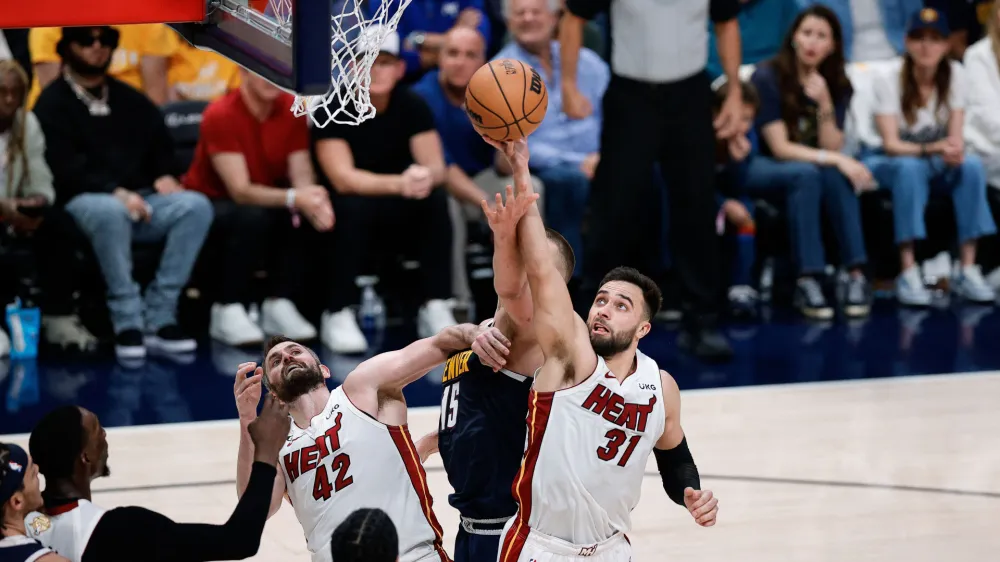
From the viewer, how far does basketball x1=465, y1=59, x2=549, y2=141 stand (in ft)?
14.5

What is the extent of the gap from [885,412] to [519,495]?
4131 mm

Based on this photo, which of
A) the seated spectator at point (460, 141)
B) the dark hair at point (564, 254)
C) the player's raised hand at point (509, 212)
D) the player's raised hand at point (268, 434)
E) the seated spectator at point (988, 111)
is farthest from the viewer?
the seated spectator at point (988, 111)

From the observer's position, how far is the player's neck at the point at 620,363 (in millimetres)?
4711

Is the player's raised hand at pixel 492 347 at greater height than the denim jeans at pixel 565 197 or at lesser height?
greater

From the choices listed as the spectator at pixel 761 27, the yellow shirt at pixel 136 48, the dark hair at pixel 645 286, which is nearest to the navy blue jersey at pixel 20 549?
the dark hair at pixel 645 286

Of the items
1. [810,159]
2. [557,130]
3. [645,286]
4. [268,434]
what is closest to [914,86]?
[810,159]

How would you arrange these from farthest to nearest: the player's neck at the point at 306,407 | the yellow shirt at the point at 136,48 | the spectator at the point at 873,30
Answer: the spectator at the point at 873,30, the yellow shirt at the point at 136,48, the player's neck at the point at 306,407

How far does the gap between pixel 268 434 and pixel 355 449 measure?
67cm

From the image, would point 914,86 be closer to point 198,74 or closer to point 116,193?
point 198,74

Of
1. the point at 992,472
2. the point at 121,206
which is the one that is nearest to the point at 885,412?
the point at 992,472

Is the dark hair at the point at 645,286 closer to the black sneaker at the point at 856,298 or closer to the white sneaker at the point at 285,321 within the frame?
the white sneaker at the point at 285,321

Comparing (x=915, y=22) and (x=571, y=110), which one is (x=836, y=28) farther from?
(x=571, y=110)

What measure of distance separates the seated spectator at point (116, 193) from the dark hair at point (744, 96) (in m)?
3.75

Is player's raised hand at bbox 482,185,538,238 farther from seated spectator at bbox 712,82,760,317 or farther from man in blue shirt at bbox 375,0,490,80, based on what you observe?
man in blue shirt at bbox 375,0,490,80
